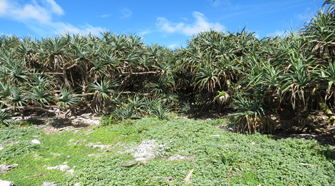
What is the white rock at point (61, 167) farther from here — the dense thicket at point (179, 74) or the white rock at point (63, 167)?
the dense thicket at point (179, 74)

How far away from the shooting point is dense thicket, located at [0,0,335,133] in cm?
583

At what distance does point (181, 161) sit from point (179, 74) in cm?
665

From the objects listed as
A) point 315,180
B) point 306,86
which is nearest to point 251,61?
point 306,86

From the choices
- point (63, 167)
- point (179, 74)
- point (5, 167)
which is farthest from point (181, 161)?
point (179, 74)

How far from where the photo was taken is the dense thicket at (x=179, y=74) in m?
5.83

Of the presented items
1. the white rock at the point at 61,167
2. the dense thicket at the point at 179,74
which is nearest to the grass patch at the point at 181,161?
the white rock at the point at 61,167

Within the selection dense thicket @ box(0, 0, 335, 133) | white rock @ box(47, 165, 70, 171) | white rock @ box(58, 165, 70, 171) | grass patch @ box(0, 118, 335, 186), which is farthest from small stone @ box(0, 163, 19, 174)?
dense thicket @ box(0, 0, 335, 133)

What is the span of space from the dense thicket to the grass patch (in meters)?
1.43

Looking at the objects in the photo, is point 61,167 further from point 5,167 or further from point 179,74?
point 179,74

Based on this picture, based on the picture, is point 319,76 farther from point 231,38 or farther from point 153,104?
point 153,104

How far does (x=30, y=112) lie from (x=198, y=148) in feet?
30.2

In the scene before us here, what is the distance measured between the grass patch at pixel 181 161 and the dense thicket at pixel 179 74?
143cm

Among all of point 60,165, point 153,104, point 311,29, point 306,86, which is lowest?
point 60,165

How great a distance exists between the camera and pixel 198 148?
5031mm
